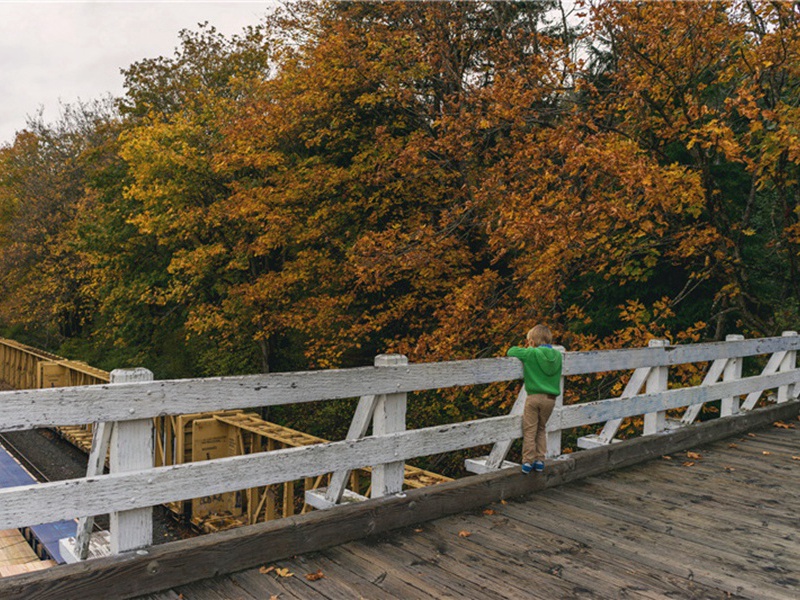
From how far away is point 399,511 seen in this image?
4.96m

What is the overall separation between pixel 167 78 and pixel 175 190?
471 inches

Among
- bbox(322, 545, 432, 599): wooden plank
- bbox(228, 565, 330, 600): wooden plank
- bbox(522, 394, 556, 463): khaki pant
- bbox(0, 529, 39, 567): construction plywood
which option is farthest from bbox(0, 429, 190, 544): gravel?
bbox(228, 565, 330, 600): wooden plank

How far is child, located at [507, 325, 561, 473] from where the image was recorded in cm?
588

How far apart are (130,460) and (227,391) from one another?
640 mm

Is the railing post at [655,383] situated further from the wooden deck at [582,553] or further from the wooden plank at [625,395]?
the wooden deck at [582,553]

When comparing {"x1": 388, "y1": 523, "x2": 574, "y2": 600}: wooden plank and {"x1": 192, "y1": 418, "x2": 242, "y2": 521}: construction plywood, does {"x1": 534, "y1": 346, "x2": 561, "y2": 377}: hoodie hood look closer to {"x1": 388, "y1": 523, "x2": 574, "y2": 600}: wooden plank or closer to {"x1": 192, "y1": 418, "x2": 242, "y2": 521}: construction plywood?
{"x1": 388, "y1": 523, "x2": 574, "y2": 600}: wooden plank

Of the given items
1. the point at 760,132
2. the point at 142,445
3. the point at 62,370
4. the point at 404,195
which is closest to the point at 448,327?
the point at 404,195

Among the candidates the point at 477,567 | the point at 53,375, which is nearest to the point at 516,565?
the point at 477,567

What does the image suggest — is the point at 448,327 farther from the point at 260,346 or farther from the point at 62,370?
the point at 62,370

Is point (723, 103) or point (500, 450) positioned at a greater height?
point (723, 103)

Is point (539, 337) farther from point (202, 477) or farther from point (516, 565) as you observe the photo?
point (202, 477)

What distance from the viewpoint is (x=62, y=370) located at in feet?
80.6

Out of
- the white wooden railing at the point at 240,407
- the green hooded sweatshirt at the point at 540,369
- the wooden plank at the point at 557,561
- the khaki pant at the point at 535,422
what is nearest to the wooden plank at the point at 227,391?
the white wooden railing at the point at 240,407

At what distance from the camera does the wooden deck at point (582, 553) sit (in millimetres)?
3992
